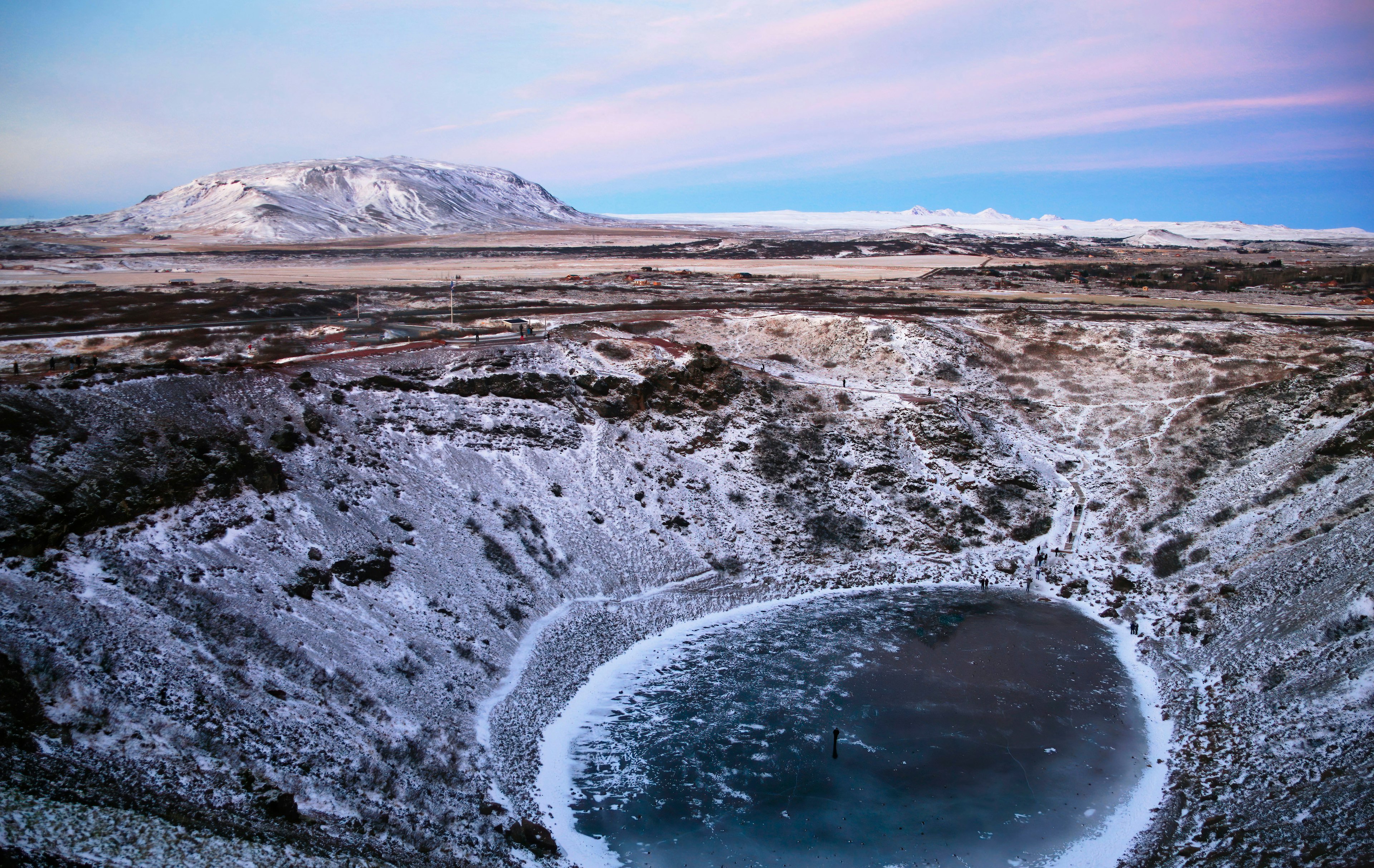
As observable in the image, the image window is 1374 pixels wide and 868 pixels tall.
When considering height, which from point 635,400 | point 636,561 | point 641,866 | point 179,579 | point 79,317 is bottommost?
point 641,866

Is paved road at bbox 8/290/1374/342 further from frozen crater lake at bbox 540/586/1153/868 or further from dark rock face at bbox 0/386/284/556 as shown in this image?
frozen crater lake at bbox 540/586/1153/868

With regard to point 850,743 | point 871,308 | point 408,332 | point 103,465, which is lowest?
point 850,743

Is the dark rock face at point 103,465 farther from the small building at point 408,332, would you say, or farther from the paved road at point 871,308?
the paved road at point 871,308

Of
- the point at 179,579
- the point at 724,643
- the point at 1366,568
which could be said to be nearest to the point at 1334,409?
the point at 1366,568

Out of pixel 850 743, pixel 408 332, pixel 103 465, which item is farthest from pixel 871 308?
pixel 103 465

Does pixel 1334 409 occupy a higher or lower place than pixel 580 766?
higher

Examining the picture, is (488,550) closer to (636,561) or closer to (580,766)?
(636,561)

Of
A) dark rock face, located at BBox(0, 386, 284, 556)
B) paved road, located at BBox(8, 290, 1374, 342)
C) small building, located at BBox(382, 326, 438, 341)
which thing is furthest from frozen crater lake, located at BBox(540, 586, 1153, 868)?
paved road, located at BBox(8, 290, 1374, 342)

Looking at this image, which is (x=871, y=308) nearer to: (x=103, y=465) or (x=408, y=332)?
(x=408, y=332)

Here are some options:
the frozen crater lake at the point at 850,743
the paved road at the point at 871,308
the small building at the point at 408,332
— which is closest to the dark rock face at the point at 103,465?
the frozen crater lake at the point at 850,743
